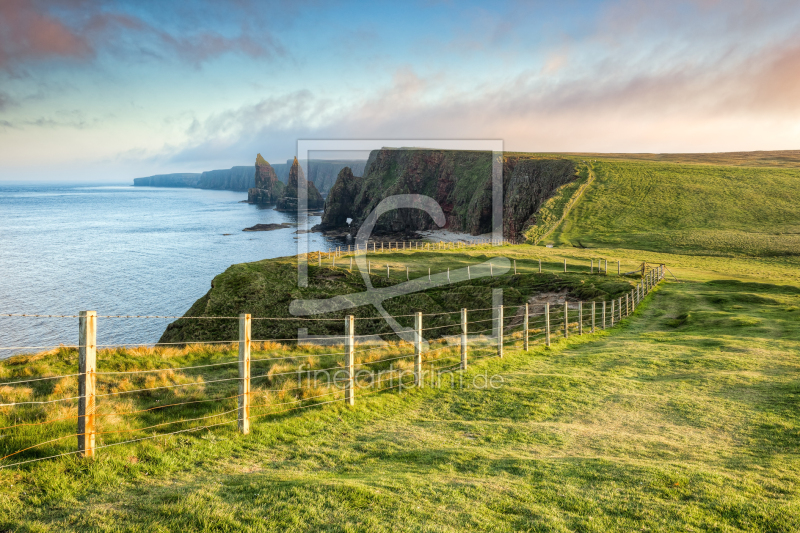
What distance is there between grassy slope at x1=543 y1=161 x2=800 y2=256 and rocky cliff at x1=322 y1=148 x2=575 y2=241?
1568cm

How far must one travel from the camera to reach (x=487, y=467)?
24.6 feet

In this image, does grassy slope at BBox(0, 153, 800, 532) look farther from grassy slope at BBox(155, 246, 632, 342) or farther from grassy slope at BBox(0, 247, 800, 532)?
grassy slope at BBox(155, 246, 632, 342)

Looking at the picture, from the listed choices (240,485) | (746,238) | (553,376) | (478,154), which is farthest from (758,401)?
(478,154)

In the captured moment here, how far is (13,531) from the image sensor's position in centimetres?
488

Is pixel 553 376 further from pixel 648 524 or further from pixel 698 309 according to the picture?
pixel 698 309

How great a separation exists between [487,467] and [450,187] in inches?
6383

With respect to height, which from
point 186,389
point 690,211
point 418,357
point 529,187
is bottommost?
point 186,389

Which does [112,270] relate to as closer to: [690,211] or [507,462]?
[507,462]

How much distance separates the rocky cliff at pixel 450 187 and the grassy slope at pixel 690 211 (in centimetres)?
1568

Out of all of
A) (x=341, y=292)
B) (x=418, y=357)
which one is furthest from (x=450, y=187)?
(x=418, y=357)

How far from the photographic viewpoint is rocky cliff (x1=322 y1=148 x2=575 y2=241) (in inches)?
4739

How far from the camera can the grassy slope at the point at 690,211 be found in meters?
67.6

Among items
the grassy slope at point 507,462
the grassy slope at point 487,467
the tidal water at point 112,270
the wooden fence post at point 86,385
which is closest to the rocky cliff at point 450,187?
the tidal water at point 112,270

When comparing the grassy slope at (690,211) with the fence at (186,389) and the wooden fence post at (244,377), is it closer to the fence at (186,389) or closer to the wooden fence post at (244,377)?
the fence at (186,389)
